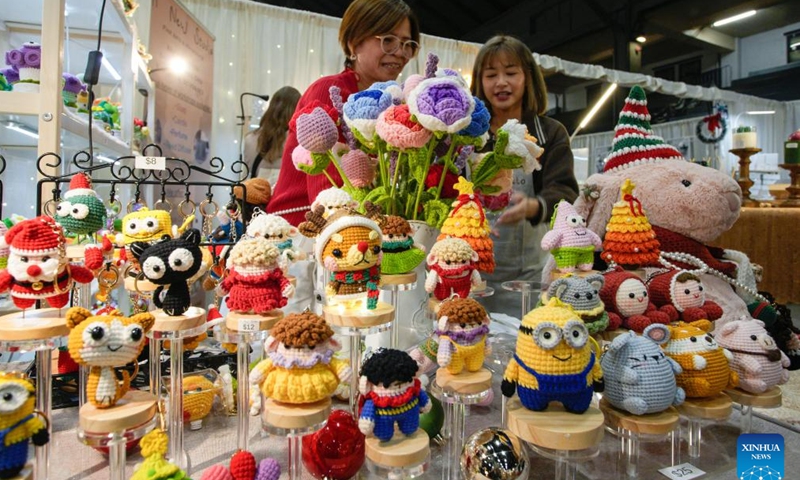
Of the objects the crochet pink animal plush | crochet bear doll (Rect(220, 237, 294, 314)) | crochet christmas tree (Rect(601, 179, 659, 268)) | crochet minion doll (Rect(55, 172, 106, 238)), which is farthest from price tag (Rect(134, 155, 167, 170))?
crochet christmas tree (Rect(601, 179, 659, 268))

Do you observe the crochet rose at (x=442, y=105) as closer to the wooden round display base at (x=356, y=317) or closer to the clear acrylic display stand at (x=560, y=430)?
the wooden round display base at (x=356, y=317)

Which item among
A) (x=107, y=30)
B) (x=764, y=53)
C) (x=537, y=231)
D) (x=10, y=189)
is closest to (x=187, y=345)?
(x=10, y=189)

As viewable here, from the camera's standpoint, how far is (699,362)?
2.76 ft

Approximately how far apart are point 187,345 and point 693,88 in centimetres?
600

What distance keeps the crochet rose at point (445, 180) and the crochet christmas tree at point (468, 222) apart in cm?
8

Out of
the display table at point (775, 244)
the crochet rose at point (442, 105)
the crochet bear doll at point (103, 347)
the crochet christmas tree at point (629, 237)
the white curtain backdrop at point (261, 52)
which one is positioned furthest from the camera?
the white curtain backdrop at point (261, 52)

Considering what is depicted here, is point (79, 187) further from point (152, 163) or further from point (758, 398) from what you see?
point (758, 398)

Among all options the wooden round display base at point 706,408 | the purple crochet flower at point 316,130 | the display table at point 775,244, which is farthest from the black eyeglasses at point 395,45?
the display table at point 775,244

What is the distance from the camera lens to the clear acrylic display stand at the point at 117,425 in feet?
2.07

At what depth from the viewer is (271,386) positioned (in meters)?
0.69

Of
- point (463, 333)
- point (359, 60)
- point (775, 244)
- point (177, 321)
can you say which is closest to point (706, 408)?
point (463, 333)

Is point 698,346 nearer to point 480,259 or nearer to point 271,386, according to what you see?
point 480,259

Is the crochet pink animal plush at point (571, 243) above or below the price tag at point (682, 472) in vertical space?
above

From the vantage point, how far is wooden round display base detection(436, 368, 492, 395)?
0.78 meters
